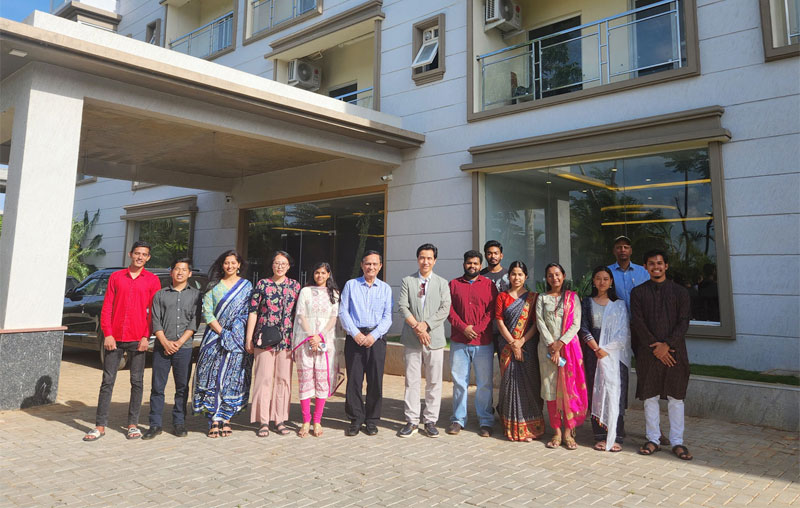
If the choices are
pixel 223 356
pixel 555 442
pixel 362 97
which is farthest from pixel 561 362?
pixel 362 97

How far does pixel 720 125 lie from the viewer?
281 inches

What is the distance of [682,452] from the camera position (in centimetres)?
443

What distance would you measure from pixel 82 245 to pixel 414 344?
1711 cm

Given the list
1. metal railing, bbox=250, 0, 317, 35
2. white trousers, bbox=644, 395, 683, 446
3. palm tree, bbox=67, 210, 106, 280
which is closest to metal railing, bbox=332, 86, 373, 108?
metal railing, bbox=250, 0, 317, 35

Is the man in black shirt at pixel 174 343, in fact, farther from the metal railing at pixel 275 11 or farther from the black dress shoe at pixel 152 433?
the metal railing at pixel 275 11

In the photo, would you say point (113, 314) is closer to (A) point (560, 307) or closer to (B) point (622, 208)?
(A) point (560, 307)

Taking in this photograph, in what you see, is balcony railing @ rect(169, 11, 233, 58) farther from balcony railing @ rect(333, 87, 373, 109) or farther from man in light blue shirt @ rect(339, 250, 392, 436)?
man in light blue shirt @ rect(339, 250, 392, 436)

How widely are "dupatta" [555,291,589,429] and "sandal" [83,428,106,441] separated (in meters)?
4.15

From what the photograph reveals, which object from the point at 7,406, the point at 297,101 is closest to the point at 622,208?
the point at 297,101

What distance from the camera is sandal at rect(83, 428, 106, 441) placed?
15.5 feet

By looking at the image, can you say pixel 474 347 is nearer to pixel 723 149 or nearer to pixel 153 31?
pixel 723 149

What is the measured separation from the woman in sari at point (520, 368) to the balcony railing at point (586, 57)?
16.5ft

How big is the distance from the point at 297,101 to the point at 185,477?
6012mm

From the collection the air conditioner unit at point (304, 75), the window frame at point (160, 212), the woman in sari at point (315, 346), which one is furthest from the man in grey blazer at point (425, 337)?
the window frame at point (160, 212)
